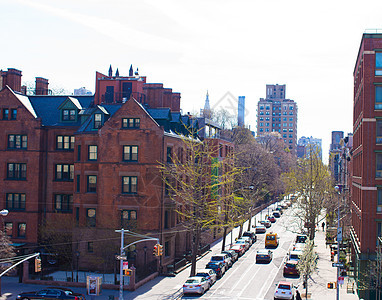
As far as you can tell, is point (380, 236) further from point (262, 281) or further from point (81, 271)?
point (81, 271)

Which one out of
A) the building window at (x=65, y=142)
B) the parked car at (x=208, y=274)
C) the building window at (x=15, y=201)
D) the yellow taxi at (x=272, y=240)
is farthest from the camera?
the yellow taxi at (x=272, y=240)

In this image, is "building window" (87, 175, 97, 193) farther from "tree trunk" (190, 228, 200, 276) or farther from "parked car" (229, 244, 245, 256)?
"parked car" (229, 244, 245, 256)

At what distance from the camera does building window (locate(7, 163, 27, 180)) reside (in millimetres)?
57000

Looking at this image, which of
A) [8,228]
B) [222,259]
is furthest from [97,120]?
[222,259]

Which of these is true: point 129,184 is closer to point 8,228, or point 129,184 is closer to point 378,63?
point 8,228

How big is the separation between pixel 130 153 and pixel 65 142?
9.24 m

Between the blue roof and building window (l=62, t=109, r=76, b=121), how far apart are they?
667 millimetres

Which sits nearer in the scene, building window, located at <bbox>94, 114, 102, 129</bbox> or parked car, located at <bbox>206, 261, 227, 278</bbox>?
parked car, located at <bbox>206, 261, 227, 278</bbox>

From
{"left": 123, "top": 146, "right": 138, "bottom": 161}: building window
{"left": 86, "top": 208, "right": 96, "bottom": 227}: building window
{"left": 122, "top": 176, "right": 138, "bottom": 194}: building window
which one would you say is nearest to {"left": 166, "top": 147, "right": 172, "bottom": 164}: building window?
{"left": 123, "top": 146, "right": 138, "bottom": 161}: building window

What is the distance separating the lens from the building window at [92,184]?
54125mm

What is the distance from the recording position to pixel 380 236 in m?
43.8

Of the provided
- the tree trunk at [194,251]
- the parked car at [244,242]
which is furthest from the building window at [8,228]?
the parked car at [244,242]

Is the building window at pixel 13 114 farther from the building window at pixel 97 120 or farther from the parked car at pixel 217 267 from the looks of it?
the parked car at pixel 217 267

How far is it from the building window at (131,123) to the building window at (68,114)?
8283mm
